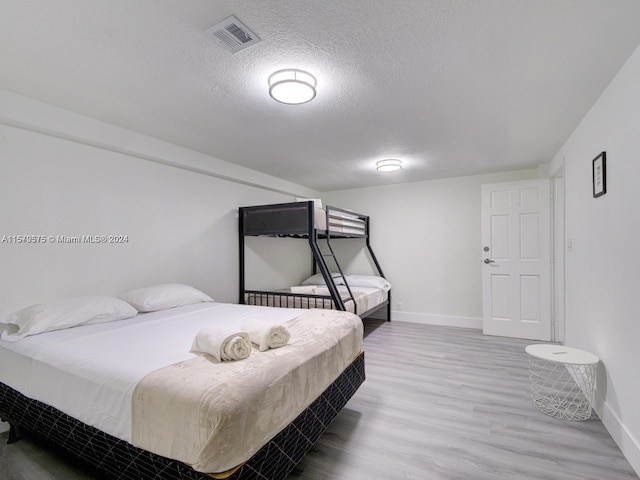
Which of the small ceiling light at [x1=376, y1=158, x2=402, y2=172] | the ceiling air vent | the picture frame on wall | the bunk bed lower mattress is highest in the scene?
the ceiling air vent

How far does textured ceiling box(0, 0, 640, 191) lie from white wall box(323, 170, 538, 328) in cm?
168

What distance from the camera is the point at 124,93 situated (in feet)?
6.91

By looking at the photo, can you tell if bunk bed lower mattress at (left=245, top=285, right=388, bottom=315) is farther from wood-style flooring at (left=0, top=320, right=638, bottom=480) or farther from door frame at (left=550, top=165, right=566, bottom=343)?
door frame at (left=550, top=165, right=566, bottom=343)

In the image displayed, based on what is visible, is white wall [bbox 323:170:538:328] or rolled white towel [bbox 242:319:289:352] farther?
white wall [bbox 323:170:538:328]

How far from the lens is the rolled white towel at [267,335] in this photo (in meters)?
1.61

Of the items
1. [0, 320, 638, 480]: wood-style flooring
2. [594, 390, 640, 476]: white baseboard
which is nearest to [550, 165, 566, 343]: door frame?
[0, 320, 638, 480]: wood-style flooring

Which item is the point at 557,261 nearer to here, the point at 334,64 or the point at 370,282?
the point at 370,282

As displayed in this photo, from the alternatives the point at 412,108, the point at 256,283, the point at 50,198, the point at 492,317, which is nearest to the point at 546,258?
the point at 492,317

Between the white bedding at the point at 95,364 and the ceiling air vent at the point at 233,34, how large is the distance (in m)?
1.63

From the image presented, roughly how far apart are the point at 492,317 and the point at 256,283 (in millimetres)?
3341

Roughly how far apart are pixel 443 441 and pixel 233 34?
2.63 metres

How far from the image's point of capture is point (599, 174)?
6.97 ft

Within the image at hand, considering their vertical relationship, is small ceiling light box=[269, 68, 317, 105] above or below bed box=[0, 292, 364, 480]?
above

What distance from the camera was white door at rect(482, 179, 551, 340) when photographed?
391cm
